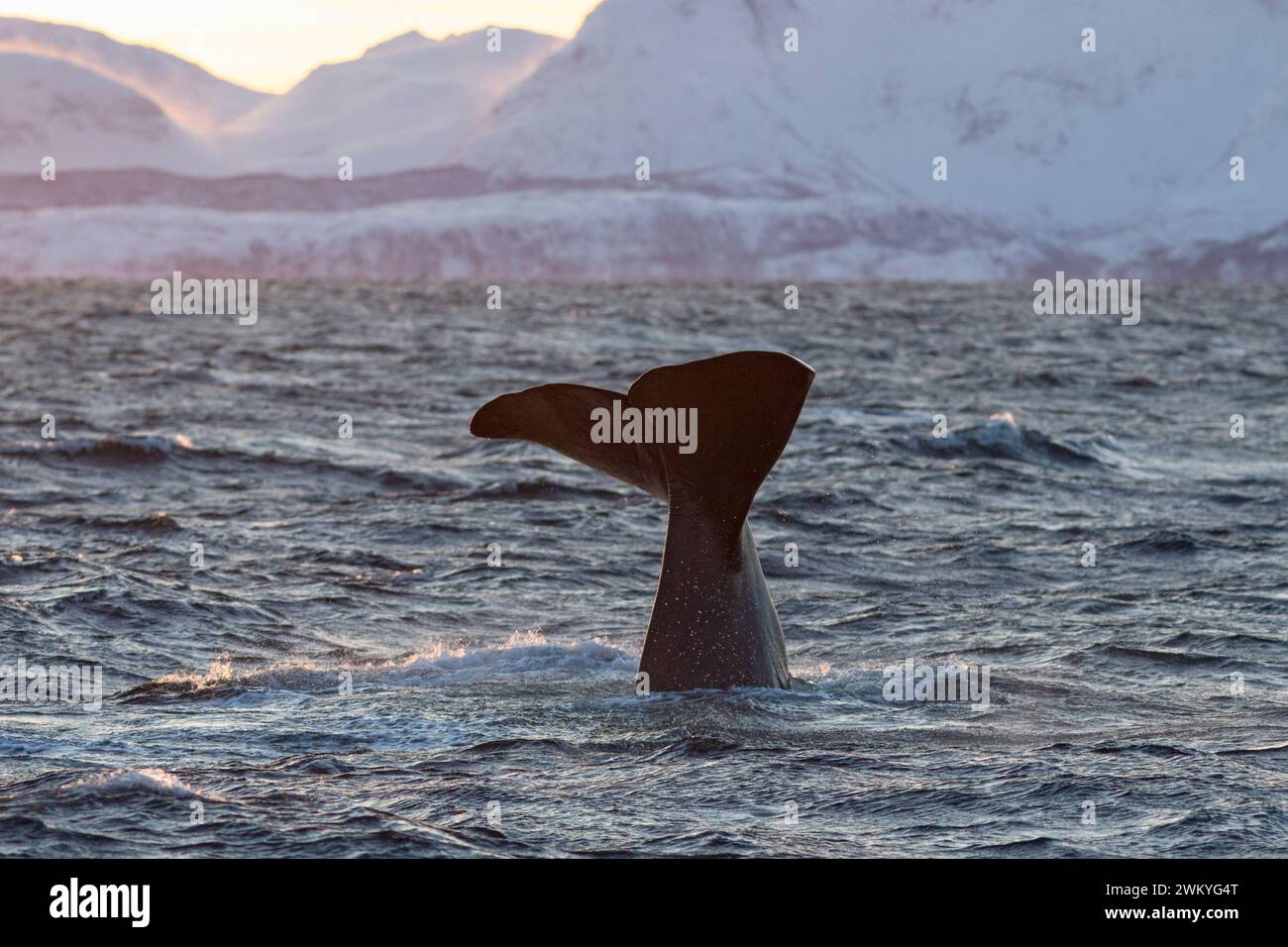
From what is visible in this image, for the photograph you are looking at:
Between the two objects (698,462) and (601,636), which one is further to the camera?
(601,636)

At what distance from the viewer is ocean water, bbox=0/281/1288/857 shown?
7.00 metres

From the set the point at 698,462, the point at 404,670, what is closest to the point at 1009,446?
the point at 404,670

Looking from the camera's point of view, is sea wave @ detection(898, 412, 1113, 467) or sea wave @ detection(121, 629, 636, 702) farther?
sea wave @ detection(898, 412, 1113, 467)

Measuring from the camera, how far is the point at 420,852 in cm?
647

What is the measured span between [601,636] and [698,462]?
3166 millimetres

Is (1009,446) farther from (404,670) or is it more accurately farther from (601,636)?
(404,670)

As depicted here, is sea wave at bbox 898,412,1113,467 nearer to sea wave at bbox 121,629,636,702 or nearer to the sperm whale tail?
sea wave at bbox 121,629,636,702


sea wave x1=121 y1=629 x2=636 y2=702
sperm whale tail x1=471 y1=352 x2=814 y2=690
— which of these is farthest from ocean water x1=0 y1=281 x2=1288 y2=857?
sperm whale tail x1=471 y1=352 x2=814 y2=690

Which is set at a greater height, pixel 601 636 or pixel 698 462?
pixel 698 462

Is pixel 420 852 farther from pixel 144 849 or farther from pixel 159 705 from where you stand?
pixel 159 705

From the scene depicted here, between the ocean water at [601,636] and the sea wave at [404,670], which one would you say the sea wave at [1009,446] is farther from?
the sea wave at [404,670]

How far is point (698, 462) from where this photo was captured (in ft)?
27.5

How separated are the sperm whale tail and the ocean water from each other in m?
0.27
